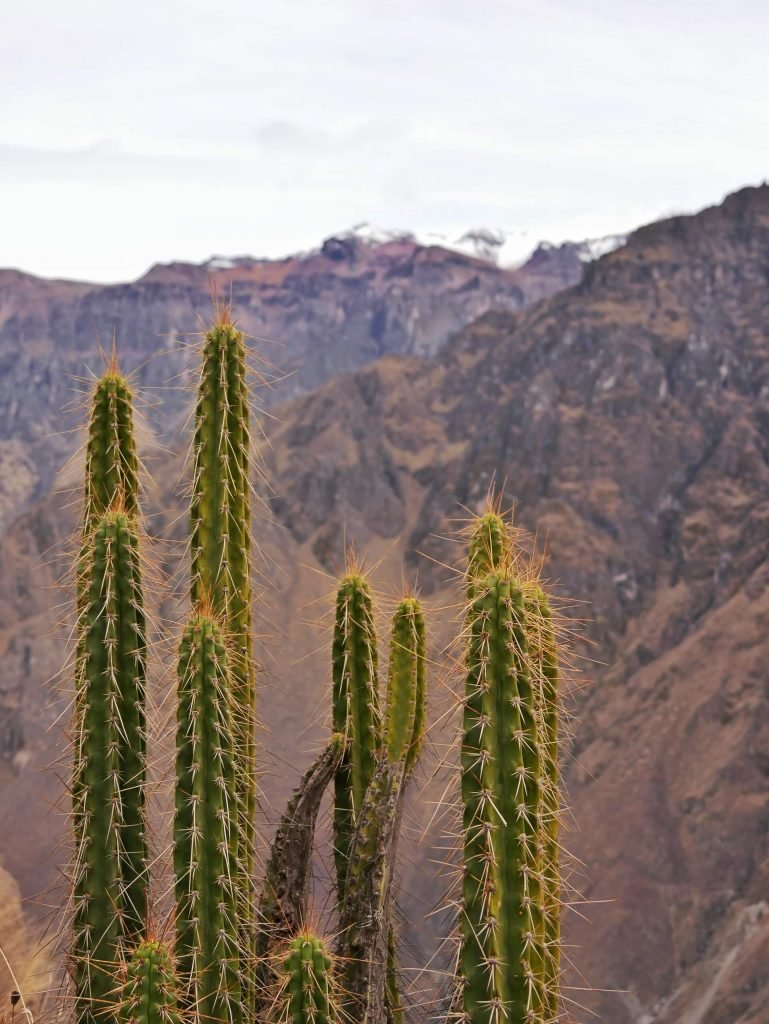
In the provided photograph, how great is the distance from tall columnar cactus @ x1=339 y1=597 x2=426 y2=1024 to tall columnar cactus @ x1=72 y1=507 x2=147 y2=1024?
1782 millimetres

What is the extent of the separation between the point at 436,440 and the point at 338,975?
18243cm

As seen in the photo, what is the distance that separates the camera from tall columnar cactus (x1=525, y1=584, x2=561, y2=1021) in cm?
855

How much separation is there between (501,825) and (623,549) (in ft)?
487

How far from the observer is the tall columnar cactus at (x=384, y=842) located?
9.89 m

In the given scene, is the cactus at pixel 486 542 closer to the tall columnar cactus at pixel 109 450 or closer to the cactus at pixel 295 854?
the cactus at pixel 295 854

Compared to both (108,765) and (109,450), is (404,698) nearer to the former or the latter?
(108,765)

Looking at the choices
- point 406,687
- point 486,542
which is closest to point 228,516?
point 406,687

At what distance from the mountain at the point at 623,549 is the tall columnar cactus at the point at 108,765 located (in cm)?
8018

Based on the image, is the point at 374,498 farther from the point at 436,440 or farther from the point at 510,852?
the point at 510,852

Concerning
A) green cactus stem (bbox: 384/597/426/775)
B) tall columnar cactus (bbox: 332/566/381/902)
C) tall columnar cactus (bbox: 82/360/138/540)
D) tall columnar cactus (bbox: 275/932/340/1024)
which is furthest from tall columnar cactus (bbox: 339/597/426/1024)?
tall columnar cactus (bbox: 82/360/138/540)

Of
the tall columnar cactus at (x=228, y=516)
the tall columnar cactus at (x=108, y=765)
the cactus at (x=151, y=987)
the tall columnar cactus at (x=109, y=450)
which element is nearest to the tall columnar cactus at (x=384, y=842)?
the tall columnar cactus at (x=228, y=516)

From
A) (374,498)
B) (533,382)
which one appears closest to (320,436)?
(374,498)

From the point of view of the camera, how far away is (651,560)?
152m

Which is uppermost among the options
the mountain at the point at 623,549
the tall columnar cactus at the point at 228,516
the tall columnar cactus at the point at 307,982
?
the tall columnar cactus at the point at 228,516
